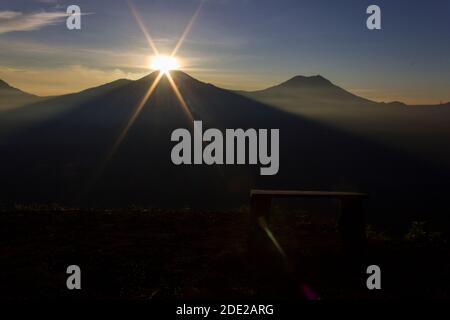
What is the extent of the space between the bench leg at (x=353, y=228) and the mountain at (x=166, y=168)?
44.0 m

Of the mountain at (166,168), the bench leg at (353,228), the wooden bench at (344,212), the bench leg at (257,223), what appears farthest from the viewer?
the mountain at (166,168)

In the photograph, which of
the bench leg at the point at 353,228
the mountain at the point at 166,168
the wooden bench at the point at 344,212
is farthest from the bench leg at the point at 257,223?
the mountain at the point at 166,168

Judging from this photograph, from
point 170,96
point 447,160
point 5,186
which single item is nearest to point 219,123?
point 170,96

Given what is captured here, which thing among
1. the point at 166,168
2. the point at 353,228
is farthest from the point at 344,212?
the point at 166,168

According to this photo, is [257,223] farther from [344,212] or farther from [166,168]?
[166,168]

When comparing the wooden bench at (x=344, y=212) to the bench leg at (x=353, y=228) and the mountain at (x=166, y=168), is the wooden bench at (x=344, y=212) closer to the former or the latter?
the bench leg at (x=353, y=228)

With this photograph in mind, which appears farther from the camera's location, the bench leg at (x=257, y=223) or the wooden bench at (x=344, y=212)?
the wooden bench at (x=344, y=212)

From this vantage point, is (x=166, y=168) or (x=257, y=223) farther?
(x=166, y=168)

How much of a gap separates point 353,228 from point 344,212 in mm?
285

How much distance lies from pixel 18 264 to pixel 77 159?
96218 mm

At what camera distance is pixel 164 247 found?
7957 mm

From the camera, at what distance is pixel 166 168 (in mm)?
88938

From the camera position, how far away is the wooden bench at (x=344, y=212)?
24.4 ft

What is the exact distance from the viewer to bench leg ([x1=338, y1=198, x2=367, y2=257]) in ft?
24.8
